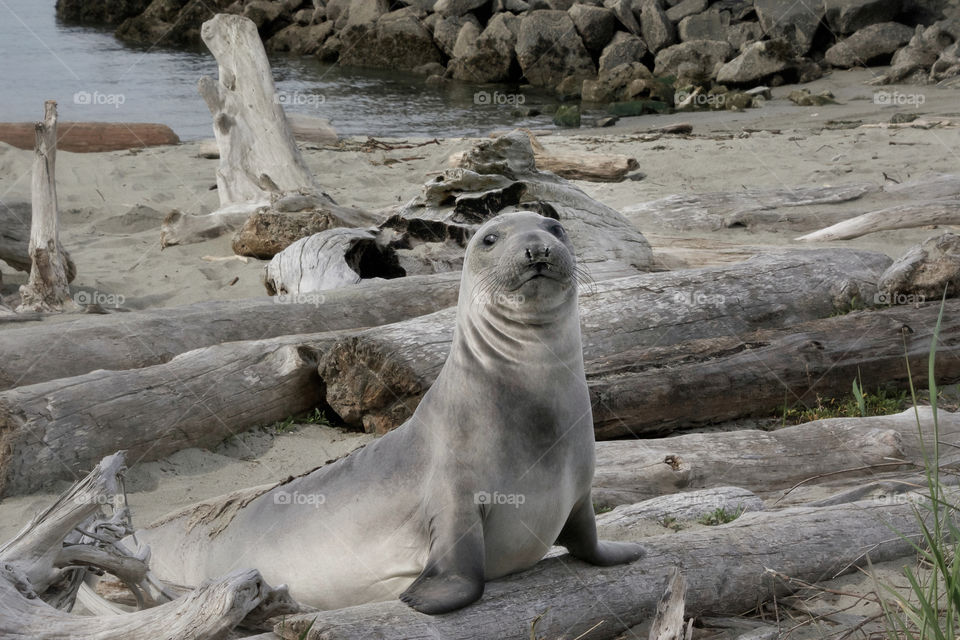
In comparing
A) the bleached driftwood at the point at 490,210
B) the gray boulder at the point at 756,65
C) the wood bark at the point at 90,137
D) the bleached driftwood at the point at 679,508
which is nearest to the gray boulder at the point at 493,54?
the gray boulder at the point at 756,65

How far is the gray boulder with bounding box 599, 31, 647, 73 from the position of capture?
22.0 meters

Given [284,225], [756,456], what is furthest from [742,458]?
[284,225]

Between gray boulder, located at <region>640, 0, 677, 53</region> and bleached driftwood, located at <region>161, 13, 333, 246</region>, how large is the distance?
1453 cm

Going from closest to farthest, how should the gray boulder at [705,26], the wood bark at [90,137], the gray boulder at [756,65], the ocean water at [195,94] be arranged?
the wood bark at [90,137] < the ocean water at [195,94] < the gray boulder at [756,65] < the gray boulder at [705,26]

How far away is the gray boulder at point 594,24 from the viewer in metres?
22.8

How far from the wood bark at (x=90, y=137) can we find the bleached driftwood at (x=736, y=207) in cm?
707

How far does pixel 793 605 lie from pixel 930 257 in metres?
3.50

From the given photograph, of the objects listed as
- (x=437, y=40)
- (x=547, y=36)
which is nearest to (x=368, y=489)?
(x=547, y=36)

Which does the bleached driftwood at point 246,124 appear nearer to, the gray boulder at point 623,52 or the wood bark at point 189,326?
the wood bark at point 189,326

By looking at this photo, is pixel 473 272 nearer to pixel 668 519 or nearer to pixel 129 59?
pixel 668 519

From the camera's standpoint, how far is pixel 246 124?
8984 millimetres

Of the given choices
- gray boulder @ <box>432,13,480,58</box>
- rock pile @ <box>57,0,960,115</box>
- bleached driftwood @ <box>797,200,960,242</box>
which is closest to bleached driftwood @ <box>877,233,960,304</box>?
bleached driftwood @ <box>797,200,960,242</box>

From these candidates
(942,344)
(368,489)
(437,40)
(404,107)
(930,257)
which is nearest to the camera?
(368,489)

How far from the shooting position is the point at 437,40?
25.4 meters
